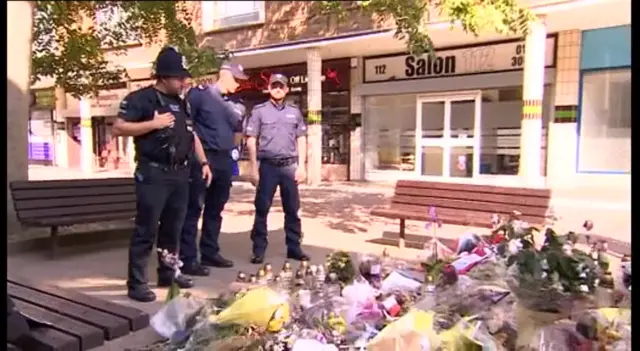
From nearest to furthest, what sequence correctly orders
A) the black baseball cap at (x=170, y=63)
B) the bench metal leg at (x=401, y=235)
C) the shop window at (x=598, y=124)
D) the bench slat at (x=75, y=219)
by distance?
the shop window at (x=598, y=124), the black baseball cap at (x=170, y=63), the bench metal leg at (x=401, y=235), the bench slat at (x=75, y=219)

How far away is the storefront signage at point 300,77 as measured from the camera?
3.04 metres

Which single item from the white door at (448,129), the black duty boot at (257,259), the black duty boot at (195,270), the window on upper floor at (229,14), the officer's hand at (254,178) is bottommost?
the black duty boot at (195,270)

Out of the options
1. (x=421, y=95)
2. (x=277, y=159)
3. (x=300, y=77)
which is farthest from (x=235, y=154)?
(x=421, y=95)

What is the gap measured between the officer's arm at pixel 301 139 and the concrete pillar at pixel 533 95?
1.05m

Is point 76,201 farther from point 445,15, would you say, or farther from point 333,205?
point 445,15

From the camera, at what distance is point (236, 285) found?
3102 millimetres

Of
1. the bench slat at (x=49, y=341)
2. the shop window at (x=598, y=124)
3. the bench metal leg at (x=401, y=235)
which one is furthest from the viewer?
the bench metal leg at (x=401, y=235)

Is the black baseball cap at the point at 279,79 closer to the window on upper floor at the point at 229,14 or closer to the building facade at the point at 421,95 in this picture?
the building facade at the point at 421,95

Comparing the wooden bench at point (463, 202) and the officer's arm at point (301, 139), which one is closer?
the officer's arm at point (301, 139)

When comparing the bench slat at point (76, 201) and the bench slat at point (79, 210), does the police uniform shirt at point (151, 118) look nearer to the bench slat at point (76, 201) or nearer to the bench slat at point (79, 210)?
the bench slat at point (76, 201)

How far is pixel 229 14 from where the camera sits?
3.44 m

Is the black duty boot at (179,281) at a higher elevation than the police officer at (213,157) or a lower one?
lower

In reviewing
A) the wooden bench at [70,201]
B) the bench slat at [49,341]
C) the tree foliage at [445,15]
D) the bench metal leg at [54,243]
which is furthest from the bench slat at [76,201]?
the tree foliage at [445,15]

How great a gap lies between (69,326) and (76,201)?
152 centimetres
